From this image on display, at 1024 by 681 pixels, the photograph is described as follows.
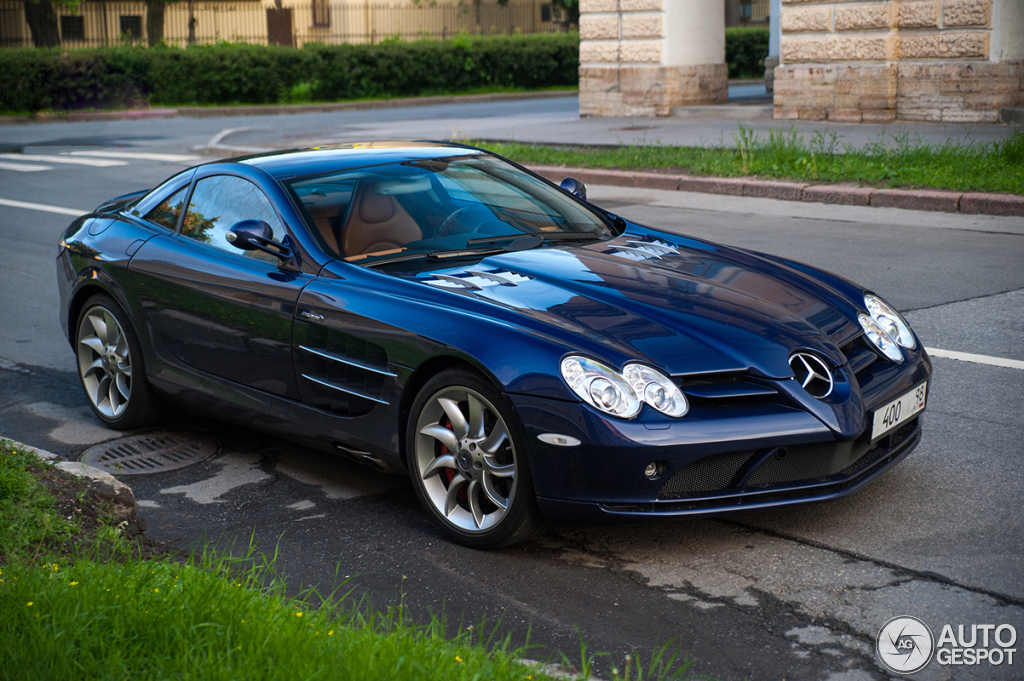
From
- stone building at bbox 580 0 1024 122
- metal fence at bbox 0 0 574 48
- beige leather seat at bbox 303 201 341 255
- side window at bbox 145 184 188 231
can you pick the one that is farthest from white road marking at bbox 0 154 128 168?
metal fence at bbox 0 0 574 48

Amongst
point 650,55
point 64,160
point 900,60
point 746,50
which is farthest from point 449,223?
point 746,50

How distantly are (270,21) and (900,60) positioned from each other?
32597mm

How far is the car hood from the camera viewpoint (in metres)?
3.71

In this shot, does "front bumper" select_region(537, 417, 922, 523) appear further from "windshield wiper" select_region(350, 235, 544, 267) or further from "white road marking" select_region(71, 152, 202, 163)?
"white road marking" select_region(71, 152, 202, 163)

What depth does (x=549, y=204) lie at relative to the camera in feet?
17.4

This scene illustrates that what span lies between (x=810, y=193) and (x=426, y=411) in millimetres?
8521

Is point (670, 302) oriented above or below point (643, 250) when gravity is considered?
below

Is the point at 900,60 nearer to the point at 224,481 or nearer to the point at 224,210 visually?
the point at 224,210

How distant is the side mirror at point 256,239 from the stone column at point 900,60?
1437 cm

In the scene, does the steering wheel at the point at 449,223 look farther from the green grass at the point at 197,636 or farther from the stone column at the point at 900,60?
the stone column at the point at 900,60

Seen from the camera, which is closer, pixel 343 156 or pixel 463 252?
pixel 463 252

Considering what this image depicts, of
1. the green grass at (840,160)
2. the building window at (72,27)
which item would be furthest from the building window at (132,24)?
the green grass at (840,160)

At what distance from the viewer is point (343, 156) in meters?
5.19

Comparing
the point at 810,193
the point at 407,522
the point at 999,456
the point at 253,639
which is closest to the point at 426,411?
the point at 407,522
